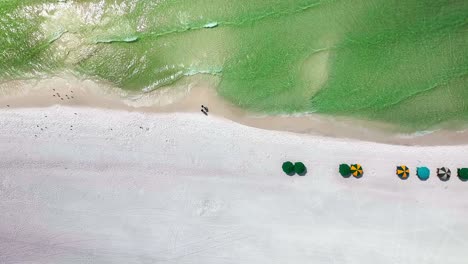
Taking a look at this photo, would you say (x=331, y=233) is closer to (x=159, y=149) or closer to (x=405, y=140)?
(x=405, y=140)

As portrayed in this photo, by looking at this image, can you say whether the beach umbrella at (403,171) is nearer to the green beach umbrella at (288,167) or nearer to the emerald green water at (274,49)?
the emerald green water at (274,49)

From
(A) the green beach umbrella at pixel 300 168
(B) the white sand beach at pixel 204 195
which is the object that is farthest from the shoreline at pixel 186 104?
(A) the green beach umbrella at pixel 300 168

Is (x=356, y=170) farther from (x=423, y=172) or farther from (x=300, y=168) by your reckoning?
(x=423, y=172)

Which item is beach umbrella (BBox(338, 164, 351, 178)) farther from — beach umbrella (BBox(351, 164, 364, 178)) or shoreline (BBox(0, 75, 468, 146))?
shoreline (BBox(0, 75, 468, 146))

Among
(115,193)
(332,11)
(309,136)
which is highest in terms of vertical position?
(332,11)

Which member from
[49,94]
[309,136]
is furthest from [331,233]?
[49,94]

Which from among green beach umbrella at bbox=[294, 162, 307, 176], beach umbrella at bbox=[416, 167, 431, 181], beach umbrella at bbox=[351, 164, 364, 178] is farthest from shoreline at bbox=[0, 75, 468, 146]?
green beach umbrella at bbox=[294, 162, 307, 176]
